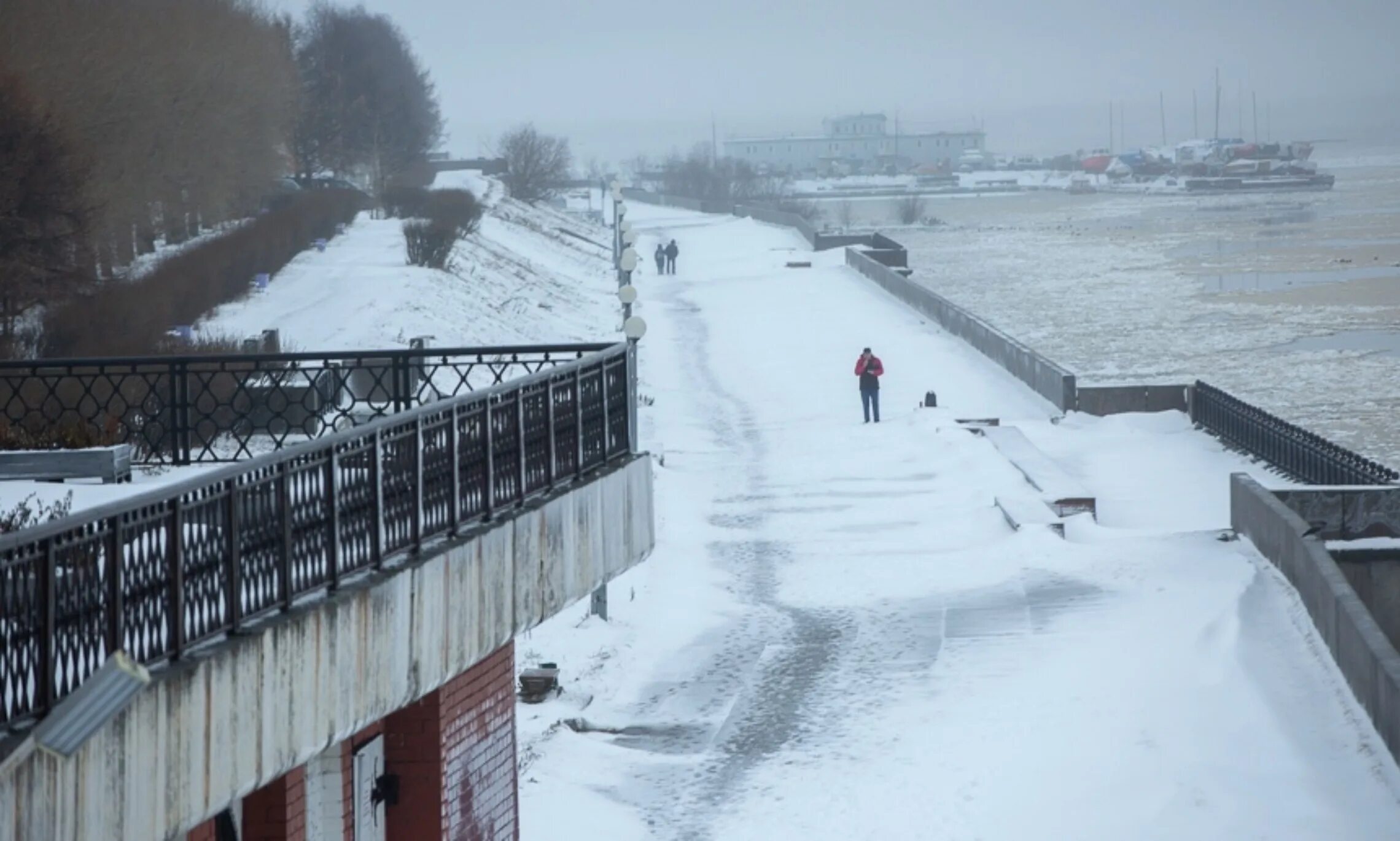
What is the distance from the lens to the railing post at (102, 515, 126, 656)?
6.36 meters

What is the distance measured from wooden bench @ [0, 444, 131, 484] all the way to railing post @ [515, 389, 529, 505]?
259 centimetres

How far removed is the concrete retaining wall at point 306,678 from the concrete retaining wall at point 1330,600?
486 centimetres

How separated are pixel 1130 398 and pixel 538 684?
585 inches

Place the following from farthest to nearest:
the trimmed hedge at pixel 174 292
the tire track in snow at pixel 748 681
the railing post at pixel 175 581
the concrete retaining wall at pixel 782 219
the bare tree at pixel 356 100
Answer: the bare tree at pixel 356 100 → the concrete retaining wall at pixel 782 219 → the trimmed hedge at pixel 174 292 → the tire track in snow at pixel 748 681 → the railing post at pixel 175 581

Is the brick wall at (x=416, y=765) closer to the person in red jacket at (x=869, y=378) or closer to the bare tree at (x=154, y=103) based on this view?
the person in red jacket at (x=869, y=378)

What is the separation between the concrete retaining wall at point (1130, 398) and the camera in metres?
27.5

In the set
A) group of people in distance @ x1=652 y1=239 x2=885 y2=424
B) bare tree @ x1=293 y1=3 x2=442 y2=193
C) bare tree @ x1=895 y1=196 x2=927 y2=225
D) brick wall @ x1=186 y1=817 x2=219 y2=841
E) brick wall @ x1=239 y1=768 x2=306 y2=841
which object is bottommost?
brick wall @ x1=239 y1=768 x2=306 y2=841

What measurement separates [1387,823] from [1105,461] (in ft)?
46.2

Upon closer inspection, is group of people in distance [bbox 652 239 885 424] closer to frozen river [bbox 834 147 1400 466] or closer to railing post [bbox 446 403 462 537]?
frozen river [bbox 834 147 1400 466]

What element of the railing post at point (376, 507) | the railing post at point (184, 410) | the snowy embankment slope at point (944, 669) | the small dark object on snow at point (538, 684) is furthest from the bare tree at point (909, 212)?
the railing post at point (376, 507)

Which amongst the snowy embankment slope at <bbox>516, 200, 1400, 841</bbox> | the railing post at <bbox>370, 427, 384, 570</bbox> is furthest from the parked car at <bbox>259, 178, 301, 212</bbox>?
the railing post at <bbox>370, 427, 384, 570</bbox>

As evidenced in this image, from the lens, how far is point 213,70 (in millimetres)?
46656

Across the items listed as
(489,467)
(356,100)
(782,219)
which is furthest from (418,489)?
(782,219)

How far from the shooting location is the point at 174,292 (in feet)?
102
